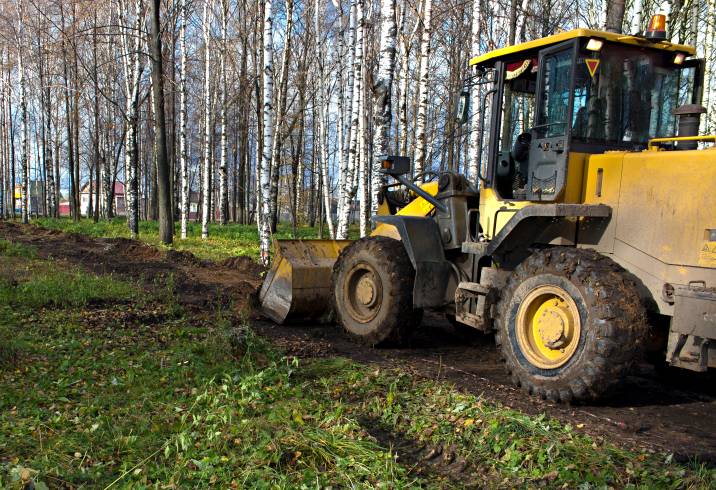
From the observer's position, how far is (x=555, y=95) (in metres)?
5.31

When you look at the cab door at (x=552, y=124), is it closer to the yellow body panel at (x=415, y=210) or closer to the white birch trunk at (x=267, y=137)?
the yellow body panel at (x=415, y=210)

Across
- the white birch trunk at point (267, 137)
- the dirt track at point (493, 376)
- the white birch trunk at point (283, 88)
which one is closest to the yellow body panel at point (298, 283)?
the dirt track at point (493, 376)

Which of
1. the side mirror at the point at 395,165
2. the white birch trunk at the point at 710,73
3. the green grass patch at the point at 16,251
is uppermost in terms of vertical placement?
the white birch trunk at the point at 710,73

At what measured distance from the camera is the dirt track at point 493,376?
169 inches

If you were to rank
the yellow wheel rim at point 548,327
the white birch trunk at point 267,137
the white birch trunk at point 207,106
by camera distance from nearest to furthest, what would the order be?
the yellow wheel rim at point 548,327, the white birch trunk at point 267,137, the white birch trunk at point 207,106

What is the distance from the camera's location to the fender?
6.44 m

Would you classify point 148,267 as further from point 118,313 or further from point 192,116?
point 192,116

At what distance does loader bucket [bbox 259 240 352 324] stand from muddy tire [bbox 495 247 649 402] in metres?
2.97

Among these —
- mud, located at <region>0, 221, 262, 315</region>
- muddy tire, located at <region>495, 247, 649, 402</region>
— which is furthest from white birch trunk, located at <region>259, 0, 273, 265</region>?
muddy tire, located at <region>495, 247, 649, 402</region>

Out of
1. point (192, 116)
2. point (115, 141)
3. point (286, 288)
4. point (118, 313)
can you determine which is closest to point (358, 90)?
point (286, 288)

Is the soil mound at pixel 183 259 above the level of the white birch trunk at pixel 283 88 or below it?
below

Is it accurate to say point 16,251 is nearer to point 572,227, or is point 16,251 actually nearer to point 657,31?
point 572,227

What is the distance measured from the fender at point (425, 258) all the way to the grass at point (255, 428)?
115cm

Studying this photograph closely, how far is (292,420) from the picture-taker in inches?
159
